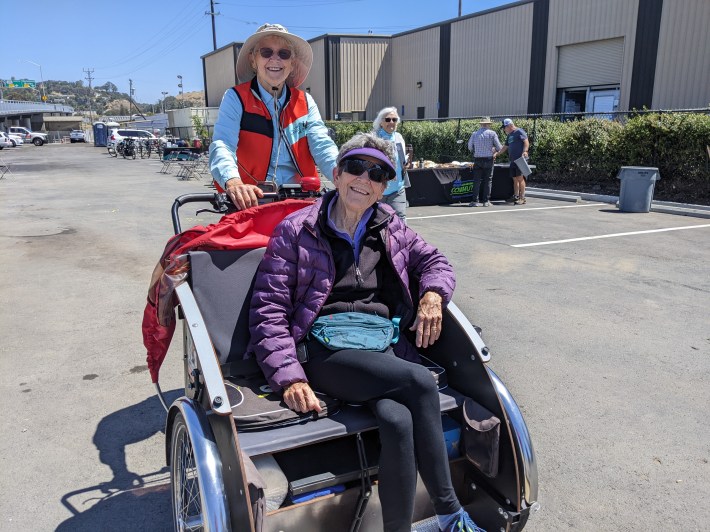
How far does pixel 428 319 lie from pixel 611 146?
13366 mm

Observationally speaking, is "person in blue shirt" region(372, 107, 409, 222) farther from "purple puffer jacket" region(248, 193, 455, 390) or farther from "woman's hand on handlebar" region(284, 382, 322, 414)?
"woman's hand on handlebar" region(284, 382, 322, 414)

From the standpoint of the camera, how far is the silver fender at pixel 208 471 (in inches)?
71.5

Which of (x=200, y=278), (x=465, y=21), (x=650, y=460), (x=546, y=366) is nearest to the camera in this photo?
(x=200, y=278)

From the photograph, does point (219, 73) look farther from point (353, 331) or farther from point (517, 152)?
point (353, 331)

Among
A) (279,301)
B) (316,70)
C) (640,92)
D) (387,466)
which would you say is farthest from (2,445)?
(316,70)

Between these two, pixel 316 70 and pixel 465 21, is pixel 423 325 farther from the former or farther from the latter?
pixel 316 70

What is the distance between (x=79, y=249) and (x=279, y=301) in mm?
7188

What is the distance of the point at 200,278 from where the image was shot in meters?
2.55

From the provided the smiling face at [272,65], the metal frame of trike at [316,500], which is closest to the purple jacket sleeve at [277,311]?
the metal frame of trike at [316,500]

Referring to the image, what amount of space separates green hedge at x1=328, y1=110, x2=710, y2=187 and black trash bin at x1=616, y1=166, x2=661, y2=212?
1.58 m

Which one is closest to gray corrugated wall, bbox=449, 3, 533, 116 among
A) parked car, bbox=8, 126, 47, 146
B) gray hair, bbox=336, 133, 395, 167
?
gray hair, bbox=336, 133, 395, 167

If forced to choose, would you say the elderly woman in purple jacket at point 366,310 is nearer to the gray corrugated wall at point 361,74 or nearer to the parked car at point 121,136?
the gray corrugated wall at point 361,74

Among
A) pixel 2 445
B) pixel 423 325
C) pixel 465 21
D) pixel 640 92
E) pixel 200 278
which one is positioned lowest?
pixel 2 445

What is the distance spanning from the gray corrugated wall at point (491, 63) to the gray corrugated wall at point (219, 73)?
1851cm
